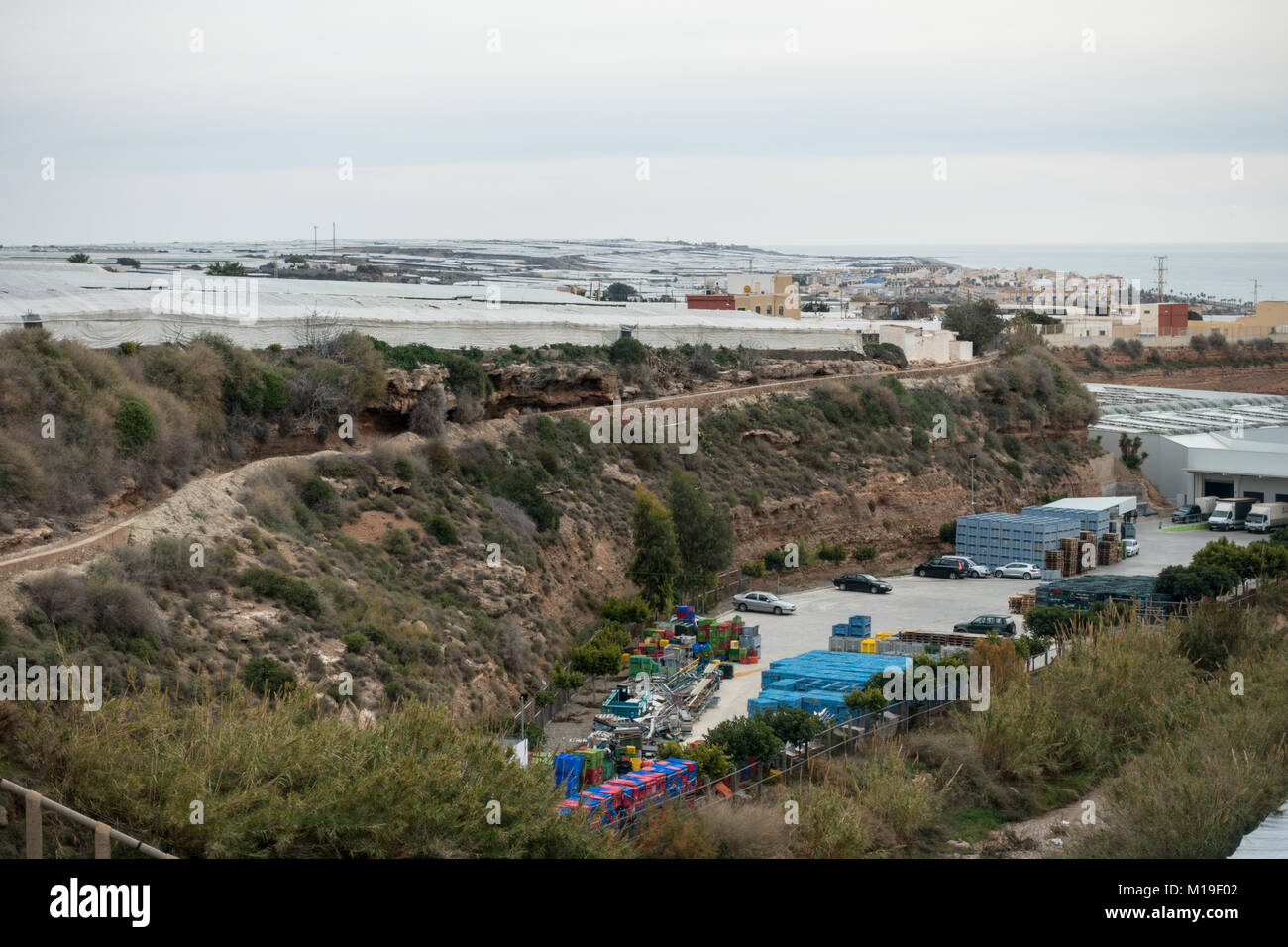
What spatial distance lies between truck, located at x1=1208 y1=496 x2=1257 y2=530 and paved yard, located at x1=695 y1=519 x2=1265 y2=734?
2.16 m

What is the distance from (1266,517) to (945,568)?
1169 cm

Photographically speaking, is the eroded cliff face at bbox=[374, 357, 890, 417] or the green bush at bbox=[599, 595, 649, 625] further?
the eroded cliff face at bbox=[374, 357, 890, 417]

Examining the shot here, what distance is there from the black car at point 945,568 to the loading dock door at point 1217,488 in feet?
49.0

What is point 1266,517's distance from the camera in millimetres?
39500

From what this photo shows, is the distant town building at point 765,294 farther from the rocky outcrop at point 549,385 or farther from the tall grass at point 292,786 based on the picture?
the tall grass at point 292,786

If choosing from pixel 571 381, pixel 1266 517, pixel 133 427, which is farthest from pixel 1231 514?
pixel 133 427

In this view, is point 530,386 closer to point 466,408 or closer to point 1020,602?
point 466,408

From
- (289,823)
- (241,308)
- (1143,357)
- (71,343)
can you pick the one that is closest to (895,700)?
(289,823)

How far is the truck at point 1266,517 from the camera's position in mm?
39406

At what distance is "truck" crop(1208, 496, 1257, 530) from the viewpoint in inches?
1603

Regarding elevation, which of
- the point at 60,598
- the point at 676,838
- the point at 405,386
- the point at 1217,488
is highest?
Answer: the point at 405,386

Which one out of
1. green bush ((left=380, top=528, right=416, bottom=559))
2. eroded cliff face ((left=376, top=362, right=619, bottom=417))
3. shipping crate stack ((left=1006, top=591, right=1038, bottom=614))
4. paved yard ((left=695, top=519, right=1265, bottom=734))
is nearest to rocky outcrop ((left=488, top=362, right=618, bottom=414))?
eroded cliff face ((left=376, top=362, right=619, bottom=417))

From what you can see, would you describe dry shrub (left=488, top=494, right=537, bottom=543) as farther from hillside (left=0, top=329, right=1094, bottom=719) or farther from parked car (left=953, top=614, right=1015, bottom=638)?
parked car (left=953, top=614, right=1015, bottom=638)

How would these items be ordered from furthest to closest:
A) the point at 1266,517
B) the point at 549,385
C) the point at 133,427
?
1. the point at 1266,517
2. the point at 549,385
3. the point at 133,427
